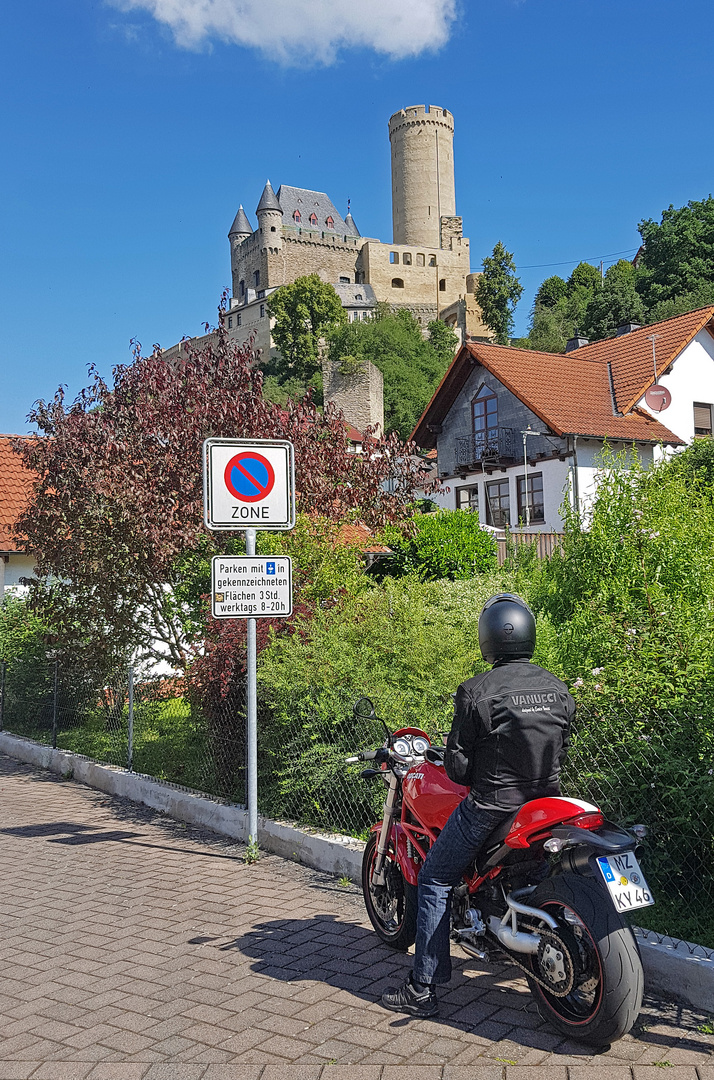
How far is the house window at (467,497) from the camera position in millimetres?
36406

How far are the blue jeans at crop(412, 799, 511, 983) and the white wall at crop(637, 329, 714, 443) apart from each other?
31196mm

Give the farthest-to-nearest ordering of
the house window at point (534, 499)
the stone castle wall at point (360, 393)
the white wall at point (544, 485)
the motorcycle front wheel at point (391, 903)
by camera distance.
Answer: the stone castle wall at point (360, 393)
the house window at point (534, 499)
the white wall at point (544, 485)
the motorcycle front wheel at point (391, 903)

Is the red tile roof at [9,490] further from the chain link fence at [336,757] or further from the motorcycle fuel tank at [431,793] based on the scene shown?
the motorcycle fuel tank at [431,793]

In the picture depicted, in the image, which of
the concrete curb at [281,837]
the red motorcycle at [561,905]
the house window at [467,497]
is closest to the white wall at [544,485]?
the house window at [467,497]

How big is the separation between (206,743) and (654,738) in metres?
4.96

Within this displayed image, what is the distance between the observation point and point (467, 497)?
121 feet

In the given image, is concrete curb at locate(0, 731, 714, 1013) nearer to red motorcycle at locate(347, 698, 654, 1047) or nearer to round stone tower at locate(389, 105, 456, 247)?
red motorcycle at locate(347, 698, 654, 1047)

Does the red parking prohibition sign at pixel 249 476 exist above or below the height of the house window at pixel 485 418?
below

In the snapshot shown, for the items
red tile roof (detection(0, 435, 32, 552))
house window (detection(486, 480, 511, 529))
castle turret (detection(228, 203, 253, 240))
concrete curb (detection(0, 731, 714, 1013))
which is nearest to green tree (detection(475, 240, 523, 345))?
castle turret (detection(228, 203, 253, 240))

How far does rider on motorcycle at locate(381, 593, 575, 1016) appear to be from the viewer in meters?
3.96

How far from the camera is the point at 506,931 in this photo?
3.97 m

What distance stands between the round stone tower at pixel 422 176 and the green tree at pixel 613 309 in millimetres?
54935

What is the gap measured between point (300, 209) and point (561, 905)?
12004 cm

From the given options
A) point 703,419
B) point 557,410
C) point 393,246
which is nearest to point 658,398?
point 557,410
